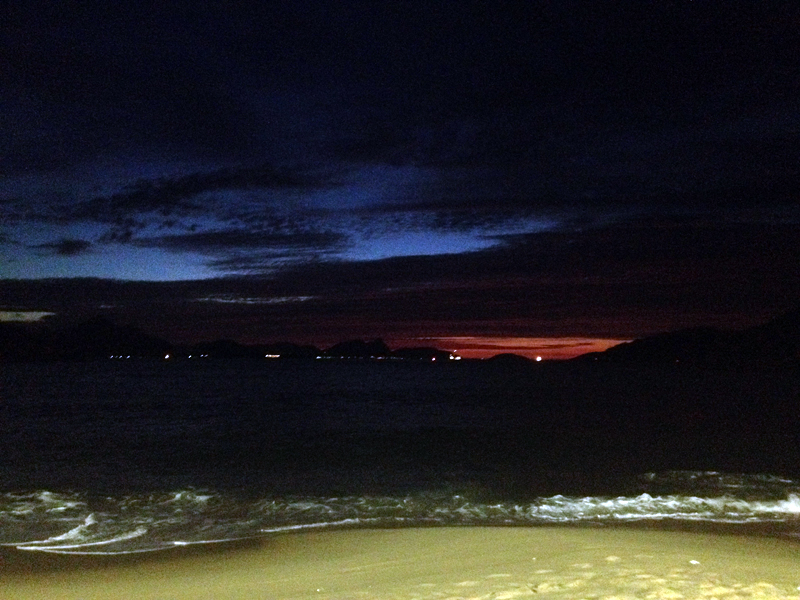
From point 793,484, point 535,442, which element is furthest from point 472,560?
point 535,442

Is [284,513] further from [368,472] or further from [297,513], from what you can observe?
[368,472]

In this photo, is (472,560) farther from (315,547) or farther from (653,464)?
(653,464)

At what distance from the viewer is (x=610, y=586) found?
7.77 metres

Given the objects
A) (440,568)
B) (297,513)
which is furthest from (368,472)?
(440,568)

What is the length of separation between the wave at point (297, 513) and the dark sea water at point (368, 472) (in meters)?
0.06

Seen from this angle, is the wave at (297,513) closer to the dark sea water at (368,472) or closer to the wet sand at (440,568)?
the dark sea water at (368,472)

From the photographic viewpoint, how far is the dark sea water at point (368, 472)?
44.9 ft

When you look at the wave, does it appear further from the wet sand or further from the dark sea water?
the wet sand

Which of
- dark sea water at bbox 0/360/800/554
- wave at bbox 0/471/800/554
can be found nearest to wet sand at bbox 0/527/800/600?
wave at bbox 0/471/800/554

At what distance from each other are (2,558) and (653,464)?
720 inches

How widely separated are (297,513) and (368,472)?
5.84 metres

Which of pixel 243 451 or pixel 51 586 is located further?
pixel 243 451

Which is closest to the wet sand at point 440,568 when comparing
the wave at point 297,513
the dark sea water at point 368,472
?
the wave at point 297,513

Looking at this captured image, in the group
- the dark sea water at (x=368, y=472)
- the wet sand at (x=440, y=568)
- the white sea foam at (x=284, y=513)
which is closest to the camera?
the wet sand at (x=440, y=568)
